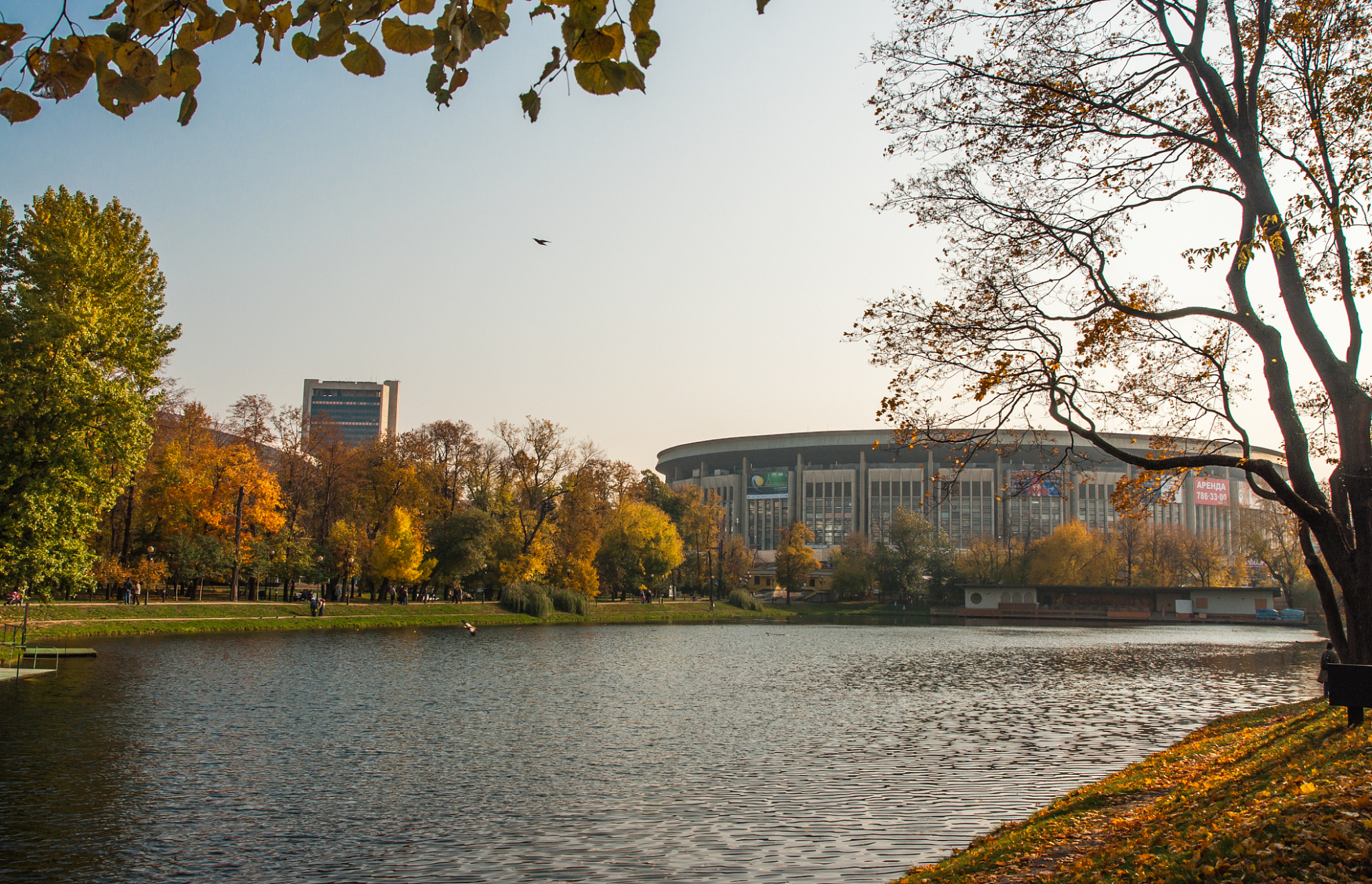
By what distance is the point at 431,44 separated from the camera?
3912mm

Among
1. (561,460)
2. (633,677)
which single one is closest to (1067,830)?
(633,677)

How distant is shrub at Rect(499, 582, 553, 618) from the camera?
59.7 metres

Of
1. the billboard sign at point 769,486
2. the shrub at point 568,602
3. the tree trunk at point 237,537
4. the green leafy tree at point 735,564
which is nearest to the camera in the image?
the tree trunk at point 237,537

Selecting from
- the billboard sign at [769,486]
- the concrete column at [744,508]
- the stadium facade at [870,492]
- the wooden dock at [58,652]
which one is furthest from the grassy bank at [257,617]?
the concrete column at [744,508]

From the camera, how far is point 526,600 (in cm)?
5984

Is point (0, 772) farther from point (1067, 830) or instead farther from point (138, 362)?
point (138, 362)

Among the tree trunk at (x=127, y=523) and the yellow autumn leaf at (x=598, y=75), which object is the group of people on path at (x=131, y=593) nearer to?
the tree trunk at (x=127, y=523)

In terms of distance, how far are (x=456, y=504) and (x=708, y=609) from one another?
72.5ft

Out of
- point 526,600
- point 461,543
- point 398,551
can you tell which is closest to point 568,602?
point 526,600

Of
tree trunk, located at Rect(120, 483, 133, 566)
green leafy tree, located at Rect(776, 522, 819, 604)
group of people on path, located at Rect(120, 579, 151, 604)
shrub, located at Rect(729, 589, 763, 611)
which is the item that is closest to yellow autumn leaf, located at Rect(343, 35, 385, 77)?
group of people on path, located at Rect(120, 579, 151, 604)

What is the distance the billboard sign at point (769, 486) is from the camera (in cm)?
14725

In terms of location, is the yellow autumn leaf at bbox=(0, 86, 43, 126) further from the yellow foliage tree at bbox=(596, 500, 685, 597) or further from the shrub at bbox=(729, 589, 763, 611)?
the shrub at bbox=(729, 589, 763, 611)

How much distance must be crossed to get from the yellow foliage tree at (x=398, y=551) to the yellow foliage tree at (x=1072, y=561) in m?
61.8

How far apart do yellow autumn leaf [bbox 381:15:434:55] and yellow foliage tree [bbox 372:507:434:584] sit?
182 feet
